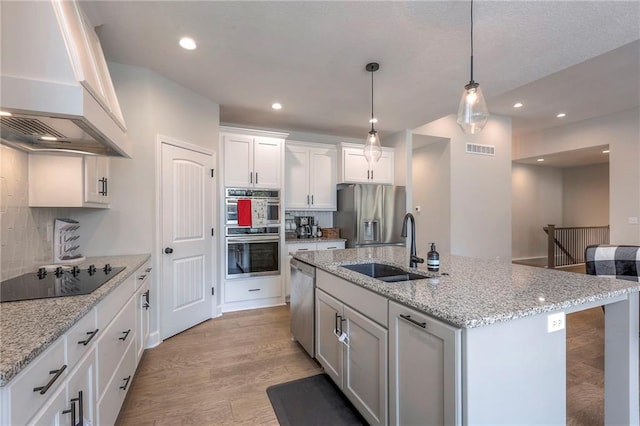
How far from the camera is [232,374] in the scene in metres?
2.32

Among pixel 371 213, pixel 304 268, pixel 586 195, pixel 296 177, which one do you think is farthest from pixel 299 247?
pixel 586 195

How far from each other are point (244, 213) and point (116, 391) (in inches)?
94.5

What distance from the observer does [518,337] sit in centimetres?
116

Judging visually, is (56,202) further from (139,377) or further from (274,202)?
(274,202)

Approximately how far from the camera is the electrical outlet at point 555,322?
122 centimetres

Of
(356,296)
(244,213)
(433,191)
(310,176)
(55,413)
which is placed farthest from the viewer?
(433,191)

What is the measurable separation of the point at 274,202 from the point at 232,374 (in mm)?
2272

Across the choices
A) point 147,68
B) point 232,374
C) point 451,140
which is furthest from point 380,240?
point 147,68

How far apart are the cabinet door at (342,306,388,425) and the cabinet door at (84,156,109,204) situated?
7.03 ft

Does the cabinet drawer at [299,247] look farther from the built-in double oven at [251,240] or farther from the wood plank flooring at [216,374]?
the wood plank flooring at [216,374]

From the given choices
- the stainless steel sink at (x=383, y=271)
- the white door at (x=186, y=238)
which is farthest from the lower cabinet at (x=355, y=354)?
the white door at (x=186, y=238)

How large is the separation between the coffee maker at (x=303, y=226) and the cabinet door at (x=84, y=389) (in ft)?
11.6

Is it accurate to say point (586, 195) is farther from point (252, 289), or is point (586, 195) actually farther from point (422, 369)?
point (422, 369)

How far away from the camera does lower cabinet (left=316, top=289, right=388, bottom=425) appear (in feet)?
5.05
